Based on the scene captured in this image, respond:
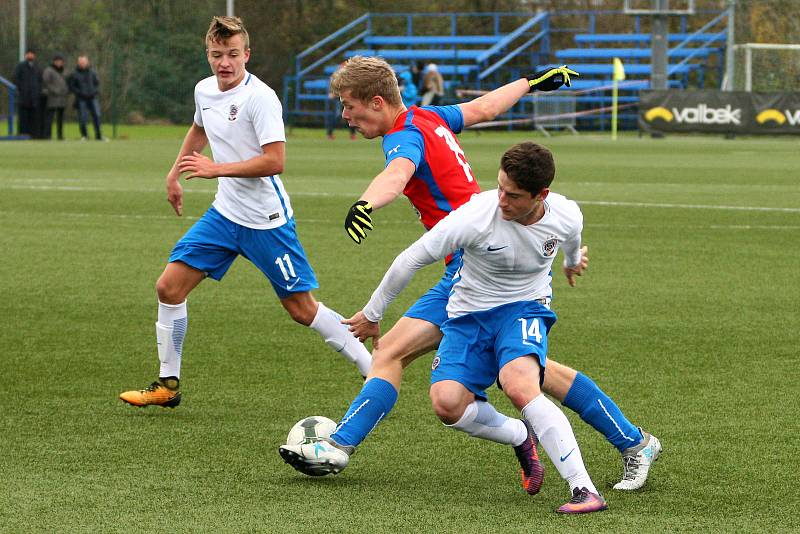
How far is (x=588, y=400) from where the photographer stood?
18.4 feet

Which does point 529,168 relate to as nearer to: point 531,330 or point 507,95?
point 531,330

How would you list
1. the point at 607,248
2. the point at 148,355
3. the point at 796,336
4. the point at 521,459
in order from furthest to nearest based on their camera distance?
the point at 607,248, the point at 796,336, the point at 148,355, the point at 521,459

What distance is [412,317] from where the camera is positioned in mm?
5930

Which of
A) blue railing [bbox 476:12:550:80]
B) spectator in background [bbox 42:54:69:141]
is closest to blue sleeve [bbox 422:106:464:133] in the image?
spectator in background [bbox 42:54:69:141]

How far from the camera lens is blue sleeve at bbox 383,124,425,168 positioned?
19.0 feet

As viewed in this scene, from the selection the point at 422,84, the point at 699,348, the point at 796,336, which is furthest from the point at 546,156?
the point at 422,84

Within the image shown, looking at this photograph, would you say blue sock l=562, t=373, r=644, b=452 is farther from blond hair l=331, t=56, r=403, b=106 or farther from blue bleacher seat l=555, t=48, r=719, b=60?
blue bleacher seat l=555, t=48, r=719, b=60

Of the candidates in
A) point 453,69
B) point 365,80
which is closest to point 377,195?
point 365,80

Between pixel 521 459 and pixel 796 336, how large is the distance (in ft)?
13.2

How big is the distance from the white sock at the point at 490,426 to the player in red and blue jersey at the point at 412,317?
0.04ft

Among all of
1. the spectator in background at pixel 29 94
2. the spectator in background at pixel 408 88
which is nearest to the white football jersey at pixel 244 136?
the spectator in background at pixel 29 94

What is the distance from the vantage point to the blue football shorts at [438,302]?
231 inches

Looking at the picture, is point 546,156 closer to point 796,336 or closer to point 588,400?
point 588,400

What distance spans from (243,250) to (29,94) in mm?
29937
